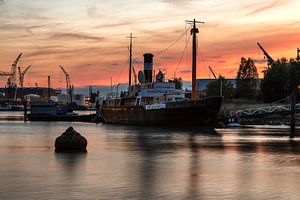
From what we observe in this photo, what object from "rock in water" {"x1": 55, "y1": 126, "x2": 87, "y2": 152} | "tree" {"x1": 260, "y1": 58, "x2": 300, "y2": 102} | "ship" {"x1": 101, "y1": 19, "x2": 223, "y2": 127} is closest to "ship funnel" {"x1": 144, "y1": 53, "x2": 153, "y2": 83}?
"ship" {"x1": 101, "y1": 19, "x2": 223, "y2": 127}

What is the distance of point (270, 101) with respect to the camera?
141125 millimetres

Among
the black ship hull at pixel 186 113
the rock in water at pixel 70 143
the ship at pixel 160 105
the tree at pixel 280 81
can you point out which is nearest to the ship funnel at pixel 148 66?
the ship at pixel 160 105

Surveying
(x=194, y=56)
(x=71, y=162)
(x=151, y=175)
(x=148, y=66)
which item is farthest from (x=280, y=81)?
(x=151, y=175)

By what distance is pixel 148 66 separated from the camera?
111938mm

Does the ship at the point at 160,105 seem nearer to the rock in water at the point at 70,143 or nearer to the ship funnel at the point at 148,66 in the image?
the ship funnel at the point at 148,66

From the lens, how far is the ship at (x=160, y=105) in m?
84.1

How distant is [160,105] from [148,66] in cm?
2670

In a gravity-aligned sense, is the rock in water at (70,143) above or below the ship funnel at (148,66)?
below

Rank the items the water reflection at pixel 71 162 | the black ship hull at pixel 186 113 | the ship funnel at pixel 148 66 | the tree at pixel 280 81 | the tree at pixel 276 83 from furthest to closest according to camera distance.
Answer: the tree at pixel 276 83, the tree at pixel 280 81, the ship funnel at pixel 148 66, the black ship hull at pixel 186 113, the water reflection at pixel 71 162

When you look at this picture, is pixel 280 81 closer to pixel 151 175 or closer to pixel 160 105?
pixel 160 105

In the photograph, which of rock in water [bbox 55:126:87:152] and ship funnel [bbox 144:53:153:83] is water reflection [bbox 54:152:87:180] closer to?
rock in water [bbox 55:126:87:152]

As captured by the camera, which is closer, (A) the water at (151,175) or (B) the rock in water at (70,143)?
(A) the water at (151,175)

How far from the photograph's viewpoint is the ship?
84.1 metres

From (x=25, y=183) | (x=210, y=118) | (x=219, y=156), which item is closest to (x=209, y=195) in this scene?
(x=25, y=183)
